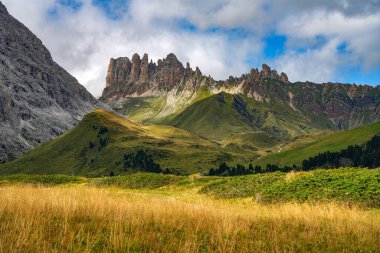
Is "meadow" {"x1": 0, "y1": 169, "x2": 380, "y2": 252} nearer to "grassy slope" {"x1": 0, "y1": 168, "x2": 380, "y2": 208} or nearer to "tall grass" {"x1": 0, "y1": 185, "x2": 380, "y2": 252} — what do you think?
"tall grass" {"x1": 0, "y1": 185, "x2": 380, "y2": 252}

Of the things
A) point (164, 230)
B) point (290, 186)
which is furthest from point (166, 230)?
point (290, 186)

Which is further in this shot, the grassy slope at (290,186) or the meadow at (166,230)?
the grassy slope at (290,186)

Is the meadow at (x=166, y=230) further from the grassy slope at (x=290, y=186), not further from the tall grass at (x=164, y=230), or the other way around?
the grassy slope at (x=290, y=186)

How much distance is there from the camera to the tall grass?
9.59 meters

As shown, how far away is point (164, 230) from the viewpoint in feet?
38.1

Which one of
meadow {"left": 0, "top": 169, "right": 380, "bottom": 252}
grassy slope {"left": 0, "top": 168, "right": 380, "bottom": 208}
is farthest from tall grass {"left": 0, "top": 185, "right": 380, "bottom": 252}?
grassy slope {"left": 0, "top": 168, "right": 380, "bottom": 208}

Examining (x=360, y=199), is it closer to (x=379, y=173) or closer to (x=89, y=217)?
(x=379, y=173)

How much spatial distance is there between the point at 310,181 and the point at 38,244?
26400 millimetres

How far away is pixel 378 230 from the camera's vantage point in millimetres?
12281

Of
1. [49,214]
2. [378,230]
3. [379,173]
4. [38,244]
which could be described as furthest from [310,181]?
[38,244]

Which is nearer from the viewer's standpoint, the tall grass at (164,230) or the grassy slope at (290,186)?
the tall grass at (164,230)

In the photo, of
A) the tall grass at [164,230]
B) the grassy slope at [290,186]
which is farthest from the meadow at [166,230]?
the grassy slope at [290,186]

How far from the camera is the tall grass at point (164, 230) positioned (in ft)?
31.4

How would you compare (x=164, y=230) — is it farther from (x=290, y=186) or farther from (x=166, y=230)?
(x=290, y=186)
